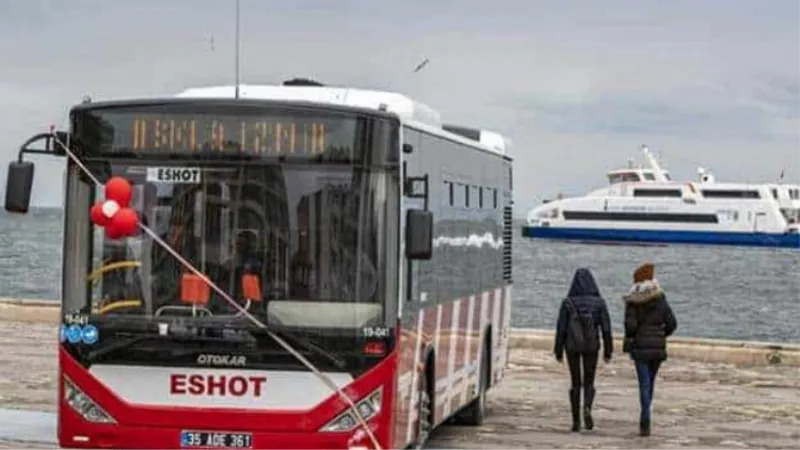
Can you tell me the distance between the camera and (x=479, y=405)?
16.9m

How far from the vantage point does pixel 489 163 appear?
16.7 metres

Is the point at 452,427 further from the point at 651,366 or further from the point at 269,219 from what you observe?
the point at 269,219

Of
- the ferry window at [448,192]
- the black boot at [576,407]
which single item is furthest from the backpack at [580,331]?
the ferry window at [448,192]

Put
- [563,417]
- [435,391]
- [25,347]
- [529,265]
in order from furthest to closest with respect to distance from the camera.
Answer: [529,265] → [25,347] → [563,417] → [435,391]

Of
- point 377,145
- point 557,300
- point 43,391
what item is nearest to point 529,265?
point 557,300

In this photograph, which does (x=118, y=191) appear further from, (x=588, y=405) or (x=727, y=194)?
(x=727, y=194)

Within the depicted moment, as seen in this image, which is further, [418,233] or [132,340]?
[132,340]

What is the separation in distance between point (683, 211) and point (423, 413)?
115m

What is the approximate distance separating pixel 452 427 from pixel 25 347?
10895mm

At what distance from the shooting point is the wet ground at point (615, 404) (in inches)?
644

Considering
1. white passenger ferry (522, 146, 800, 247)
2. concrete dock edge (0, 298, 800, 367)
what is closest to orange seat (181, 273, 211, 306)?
→ concrete dock edge (0, 298, 800, 367)

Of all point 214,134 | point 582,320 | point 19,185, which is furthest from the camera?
point 582,320

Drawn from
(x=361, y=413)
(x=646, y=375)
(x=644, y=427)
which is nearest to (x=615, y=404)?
(x=644, y=427)

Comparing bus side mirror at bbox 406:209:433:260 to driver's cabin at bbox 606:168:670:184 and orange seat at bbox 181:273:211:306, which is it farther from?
driver's cabin at bbox 606:168:670:184
